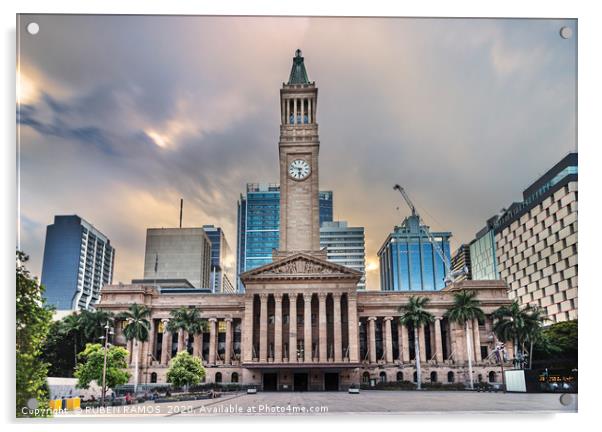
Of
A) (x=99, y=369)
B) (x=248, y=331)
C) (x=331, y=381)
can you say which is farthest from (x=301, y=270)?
(x=99, y=369)

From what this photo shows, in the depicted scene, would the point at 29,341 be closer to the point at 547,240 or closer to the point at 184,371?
the point at 184,371

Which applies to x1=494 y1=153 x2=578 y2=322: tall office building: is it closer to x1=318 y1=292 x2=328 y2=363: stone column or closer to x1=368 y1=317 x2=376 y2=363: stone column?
x1=368 y1=317 x2=376 y2=363: stone column

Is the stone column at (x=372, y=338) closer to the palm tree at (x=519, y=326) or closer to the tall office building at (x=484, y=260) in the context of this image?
the palm tree at (x=519, y=326)

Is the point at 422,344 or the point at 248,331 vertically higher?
the point at 248,331

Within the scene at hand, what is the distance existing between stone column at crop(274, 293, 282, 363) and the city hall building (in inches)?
5.4

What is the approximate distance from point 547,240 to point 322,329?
37713 millimetres

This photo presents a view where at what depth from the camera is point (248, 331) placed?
3041 inches

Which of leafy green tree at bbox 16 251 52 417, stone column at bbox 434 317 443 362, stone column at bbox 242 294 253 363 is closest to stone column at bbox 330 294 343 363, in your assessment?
stone column at bbox 242 294 253 363

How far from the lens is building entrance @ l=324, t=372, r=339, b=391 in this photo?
244 ft

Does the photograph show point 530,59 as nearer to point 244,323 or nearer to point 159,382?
point 244,323

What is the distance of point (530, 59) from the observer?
99.2 ft

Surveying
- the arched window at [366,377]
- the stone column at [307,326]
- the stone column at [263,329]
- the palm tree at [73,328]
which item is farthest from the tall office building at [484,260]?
the palm tree at [73,328]
